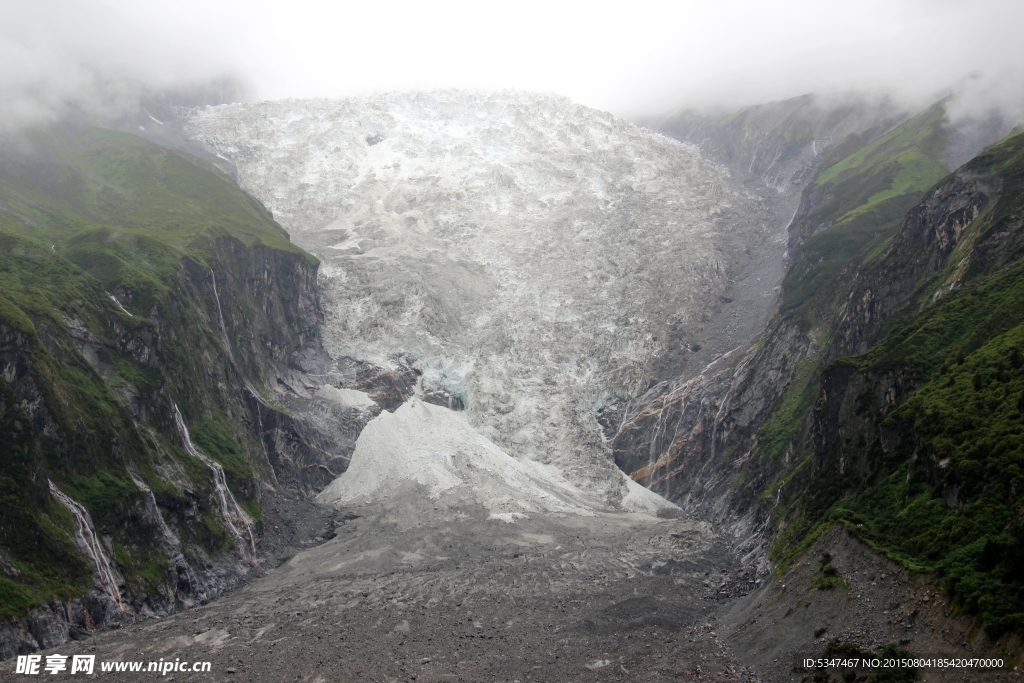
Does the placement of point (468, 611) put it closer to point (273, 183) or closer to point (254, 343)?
point (254, 343)

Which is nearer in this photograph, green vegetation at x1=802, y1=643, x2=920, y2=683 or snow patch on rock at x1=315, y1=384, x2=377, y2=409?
green vegetation at x1=802, y1=643, x2=920, y2=683

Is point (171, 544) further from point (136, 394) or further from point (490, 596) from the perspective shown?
point (490, 596)

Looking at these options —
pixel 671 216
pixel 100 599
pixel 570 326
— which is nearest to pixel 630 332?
pixel 570 326

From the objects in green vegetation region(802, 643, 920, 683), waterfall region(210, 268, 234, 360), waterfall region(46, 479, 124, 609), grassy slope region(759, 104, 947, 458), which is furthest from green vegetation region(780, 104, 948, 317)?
waterfall region(46, 479, 124, 609)

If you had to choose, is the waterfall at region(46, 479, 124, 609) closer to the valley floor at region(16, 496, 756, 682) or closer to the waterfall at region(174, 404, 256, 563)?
the valley floor at region(16, 496, 756, 682)

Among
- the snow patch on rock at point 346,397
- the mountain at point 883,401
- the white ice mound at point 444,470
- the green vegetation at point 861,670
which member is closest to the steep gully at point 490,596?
the white ice mound at point 444,470

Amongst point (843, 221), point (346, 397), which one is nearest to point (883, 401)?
point (843, 221)
